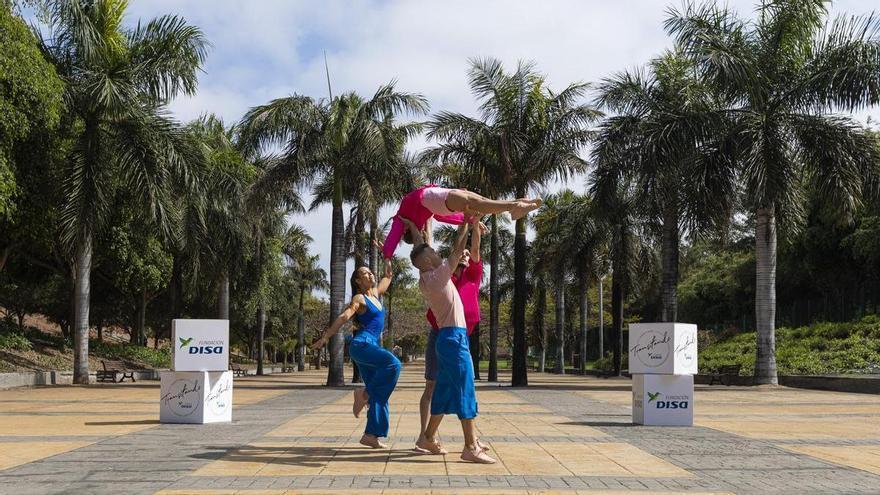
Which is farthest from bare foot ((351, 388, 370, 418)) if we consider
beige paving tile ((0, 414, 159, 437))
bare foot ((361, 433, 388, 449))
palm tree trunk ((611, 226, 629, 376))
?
palm tree trunk ((611, 226, 629, 376))

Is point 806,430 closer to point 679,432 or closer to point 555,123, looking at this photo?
point 679,432

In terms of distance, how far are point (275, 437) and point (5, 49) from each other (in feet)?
45.3

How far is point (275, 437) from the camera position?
9.82 meters

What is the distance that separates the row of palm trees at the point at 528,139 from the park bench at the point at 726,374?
2815mm

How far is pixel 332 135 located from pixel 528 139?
5854 mm

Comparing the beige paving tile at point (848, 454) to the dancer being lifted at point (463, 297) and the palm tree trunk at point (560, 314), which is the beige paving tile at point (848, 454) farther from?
the palm tree trunk at point (560, 314)

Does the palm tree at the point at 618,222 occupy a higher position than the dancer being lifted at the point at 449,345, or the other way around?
the palm tree at the point at 618,222

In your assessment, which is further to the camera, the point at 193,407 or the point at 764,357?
the point at 764,357

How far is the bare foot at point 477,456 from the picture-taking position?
7227 mm

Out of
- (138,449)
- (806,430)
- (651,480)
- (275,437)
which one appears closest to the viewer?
(651,480)

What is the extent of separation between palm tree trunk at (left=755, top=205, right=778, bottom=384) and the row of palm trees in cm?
4

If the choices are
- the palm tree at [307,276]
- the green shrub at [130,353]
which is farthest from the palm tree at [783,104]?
the palm tree at [307,276]

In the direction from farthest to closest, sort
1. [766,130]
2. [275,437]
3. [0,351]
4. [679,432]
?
[0,351] → [766,130] → [679,432] → [275,437]

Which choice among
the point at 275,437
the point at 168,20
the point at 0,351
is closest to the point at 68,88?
the point at 168,20
